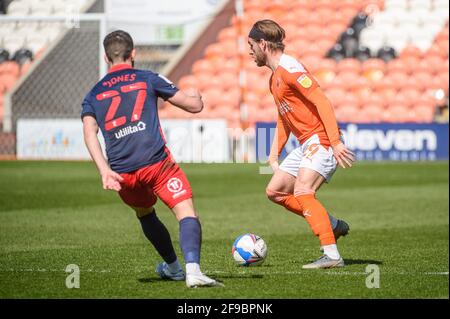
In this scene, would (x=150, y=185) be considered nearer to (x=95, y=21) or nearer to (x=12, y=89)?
(x=95, y=21)

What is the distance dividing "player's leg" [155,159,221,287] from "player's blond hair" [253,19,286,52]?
1.72m

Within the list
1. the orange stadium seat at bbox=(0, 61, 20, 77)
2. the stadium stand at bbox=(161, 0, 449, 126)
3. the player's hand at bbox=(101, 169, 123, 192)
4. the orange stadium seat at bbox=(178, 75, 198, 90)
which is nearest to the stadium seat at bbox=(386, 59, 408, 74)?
the stadium stand at bbox=(161, 0, 449, 126)

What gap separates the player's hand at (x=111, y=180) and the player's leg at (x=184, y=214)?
38 centimetres

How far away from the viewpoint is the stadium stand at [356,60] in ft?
88.6

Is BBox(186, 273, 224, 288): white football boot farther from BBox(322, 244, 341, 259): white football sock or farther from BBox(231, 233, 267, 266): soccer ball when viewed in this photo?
BBox(322, 244, 341, 259): white football sock

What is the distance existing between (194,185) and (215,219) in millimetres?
5061

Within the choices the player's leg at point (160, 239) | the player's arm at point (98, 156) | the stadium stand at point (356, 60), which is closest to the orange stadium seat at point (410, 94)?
the stadium stand at point (356, 60)

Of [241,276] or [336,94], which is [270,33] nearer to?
[241,276]

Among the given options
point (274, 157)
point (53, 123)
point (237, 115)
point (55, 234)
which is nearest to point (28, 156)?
point (53, 123)

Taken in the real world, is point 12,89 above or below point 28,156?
above

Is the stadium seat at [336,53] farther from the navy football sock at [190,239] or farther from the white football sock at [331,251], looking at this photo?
the navy football sock at [190,239]

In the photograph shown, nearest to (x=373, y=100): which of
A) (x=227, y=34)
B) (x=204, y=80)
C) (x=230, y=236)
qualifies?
(x=204, y=80)

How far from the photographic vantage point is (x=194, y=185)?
60.2 feet

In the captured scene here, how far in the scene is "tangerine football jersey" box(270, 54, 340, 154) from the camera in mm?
7879
